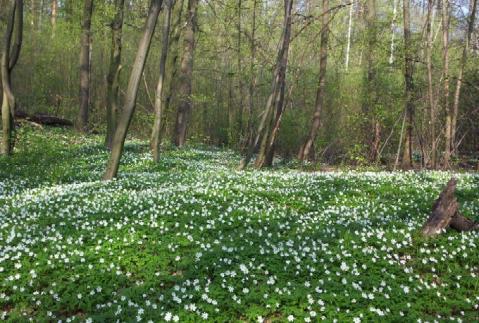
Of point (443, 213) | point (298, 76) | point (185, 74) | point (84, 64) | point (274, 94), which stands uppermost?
point (84, 64)

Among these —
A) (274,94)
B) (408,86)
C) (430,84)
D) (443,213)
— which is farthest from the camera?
(408,86)

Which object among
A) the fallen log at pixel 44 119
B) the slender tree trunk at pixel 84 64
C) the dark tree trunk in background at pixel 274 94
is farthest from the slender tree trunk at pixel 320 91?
the fallen log at pixel 44 119

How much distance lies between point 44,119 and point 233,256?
26.3 metres

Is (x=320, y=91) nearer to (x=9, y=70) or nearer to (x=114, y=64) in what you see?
(x=114, y=64)

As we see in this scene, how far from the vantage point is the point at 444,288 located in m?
7.47

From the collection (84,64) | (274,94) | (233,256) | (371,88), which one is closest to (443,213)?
(233,256)

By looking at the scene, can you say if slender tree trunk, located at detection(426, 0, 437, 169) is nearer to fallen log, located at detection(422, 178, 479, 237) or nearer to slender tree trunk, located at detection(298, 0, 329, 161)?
slender tree trunk, located at detection(298, 0, 329, 161)

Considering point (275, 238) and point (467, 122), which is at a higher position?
point (467, 122)

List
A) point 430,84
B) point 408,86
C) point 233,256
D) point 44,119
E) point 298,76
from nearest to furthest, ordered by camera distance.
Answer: point 233,256
point 430,84
point 408,86
point 298,76
point 44,119

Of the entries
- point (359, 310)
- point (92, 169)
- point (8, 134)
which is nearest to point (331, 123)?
point (92, 169)

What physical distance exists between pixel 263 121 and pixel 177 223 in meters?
9.99

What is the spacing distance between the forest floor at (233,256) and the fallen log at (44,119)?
707 inches

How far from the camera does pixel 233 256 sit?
26.0 ft

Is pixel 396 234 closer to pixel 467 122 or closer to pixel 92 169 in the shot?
pixel 92 169
